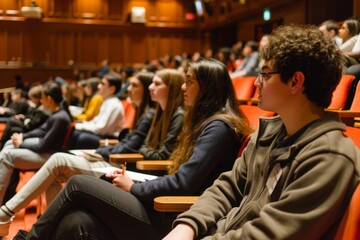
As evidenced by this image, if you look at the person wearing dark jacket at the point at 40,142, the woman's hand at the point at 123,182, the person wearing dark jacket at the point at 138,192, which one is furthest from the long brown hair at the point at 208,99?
the person wearing dark jacket at the point at 40,142

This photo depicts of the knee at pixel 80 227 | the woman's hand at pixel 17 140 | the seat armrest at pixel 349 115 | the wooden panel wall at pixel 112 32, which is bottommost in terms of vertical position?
the knee at pixel 80 227

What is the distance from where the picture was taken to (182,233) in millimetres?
1355

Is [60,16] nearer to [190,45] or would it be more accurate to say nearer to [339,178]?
[190,45]

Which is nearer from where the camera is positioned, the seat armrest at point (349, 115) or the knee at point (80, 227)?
the knee at point (80, 227)

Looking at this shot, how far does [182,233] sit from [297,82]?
0.52 meters

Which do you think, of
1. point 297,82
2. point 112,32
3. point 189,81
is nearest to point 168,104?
point 189,81

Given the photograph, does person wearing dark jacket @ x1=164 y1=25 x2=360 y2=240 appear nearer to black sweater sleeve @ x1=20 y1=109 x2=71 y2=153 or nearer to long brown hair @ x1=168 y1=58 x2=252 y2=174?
long brown hair @ x1=168 y1=58 x2=252 y2=174

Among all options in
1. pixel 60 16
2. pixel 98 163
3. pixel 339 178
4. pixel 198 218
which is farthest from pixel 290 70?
pixel 60 16

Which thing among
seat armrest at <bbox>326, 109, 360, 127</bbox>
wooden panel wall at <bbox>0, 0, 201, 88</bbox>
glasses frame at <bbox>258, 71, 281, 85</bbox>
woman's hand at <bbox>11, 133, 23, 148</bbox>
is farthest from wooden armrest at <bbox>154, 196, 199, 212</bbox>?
wooden panel wall at <bbox>0, 0, 201, 88</bbox>

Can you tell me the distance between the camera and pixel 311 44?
1194mm

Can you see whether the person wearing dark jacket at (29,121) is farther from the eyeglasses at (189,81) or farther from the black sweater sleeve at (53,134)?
the eyeglasses at (189,81)

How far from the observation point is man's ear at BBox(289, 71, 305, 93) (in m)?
1.20

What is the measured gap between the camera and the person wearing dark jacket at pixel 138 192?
1731 mm

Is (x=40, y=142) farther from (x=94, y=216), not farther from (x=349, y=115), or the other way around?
(x=349, y=115)
